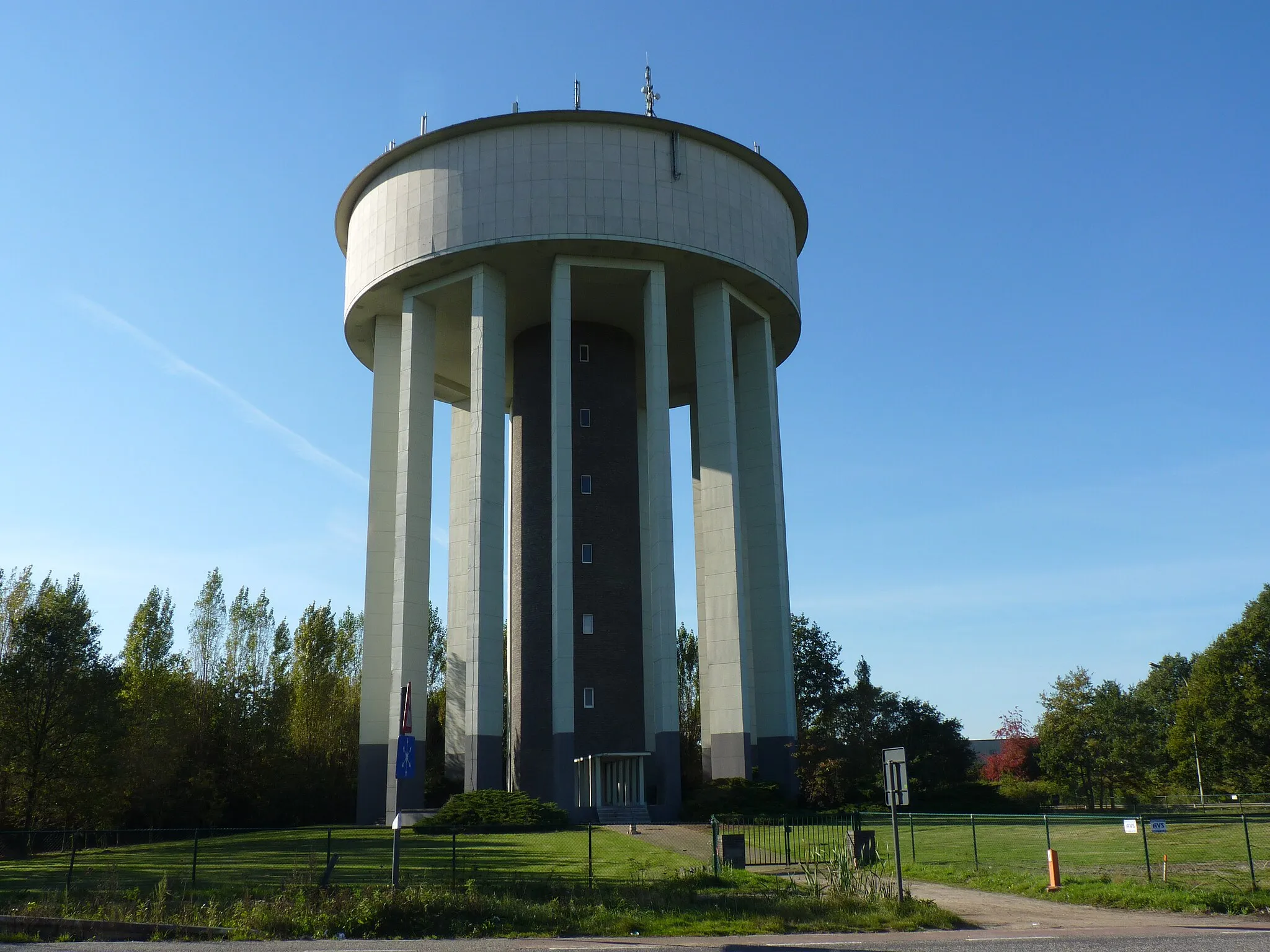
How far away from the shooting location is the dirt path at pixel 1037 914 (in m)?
17.1

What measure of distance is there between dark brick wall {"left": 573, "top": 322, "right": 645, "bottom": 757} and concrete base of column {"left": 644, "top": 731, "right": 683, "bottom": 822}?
3.33m

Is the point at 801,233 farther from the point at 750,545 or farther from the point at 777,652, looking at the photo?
the point at 777,652

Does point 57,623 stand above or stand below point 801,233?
below

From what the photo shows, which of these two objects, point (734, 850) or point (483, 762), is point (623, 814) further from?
point (734, 850)

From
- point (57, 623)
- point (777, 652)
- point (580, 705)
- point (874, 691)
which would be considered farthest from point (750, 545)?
point (57, 623)

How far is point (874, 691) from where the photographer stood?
6081cm

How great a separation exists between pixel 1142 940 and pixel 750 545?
30.8 meters

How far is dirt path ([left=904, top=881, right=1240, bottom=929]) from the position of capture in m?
17.1

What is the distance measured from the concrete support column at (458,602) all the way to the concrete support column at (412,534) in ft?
6.89

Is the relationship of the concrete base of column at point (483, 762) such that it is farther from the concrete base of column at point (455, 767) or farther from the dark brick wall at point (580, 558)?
the concrete base of column at point (455, 767)

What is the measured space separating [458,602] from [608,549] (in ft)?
24.1

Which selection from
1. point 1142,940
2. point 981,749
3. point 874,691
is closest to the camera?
point 1142,940

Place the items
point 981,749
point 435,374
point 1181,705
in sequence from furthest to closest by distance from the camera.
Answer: point 981,749, point 1181,705, point 435,374

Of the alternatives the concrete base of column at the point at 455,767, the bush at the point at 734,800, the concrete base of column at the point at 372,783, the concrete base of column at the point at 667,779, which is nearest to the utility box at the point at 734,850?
the bush at the point at 734,800
